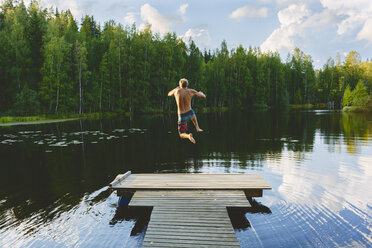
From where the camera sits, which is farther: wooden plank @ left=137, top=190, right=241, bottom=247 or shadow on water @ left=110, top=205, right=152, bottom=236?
shadow on water @ left=110, top=205, right=152, bottom=236

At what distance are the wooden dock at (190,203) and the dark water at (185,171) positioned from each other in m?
0.78

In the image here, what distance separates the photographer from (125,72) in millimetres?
68750

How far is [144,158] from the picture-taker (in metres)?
19.5

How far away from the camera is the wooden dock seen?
745 centimetres

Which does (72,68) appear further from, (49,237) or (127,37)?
(49,237)

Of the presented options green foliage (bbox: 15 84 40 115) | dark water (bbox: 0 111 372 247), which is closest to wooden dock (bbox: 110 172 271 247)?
dark water (bbox: 0 111 372 247)

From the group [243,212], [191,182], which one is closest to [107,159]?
[191,182]

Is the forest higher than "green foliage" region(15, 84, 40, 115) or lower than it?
higher

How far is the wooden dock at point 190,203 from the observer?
745 centimetres

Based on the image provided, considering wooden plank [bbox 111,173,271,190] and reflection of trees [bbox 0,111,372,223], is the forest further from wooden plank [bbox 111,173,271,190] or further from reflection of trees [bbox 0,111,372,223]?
wooden plank [bbox 111,173,271,190]

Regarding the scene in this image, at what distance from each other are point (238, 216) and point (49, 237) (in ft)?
21.2

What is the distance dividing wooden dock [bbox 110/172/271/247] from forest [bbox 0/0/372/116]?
4749cm

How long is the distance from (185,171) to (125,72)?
57422mm

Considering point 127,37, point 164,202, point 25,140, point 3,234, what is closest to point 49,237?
point 3,234
